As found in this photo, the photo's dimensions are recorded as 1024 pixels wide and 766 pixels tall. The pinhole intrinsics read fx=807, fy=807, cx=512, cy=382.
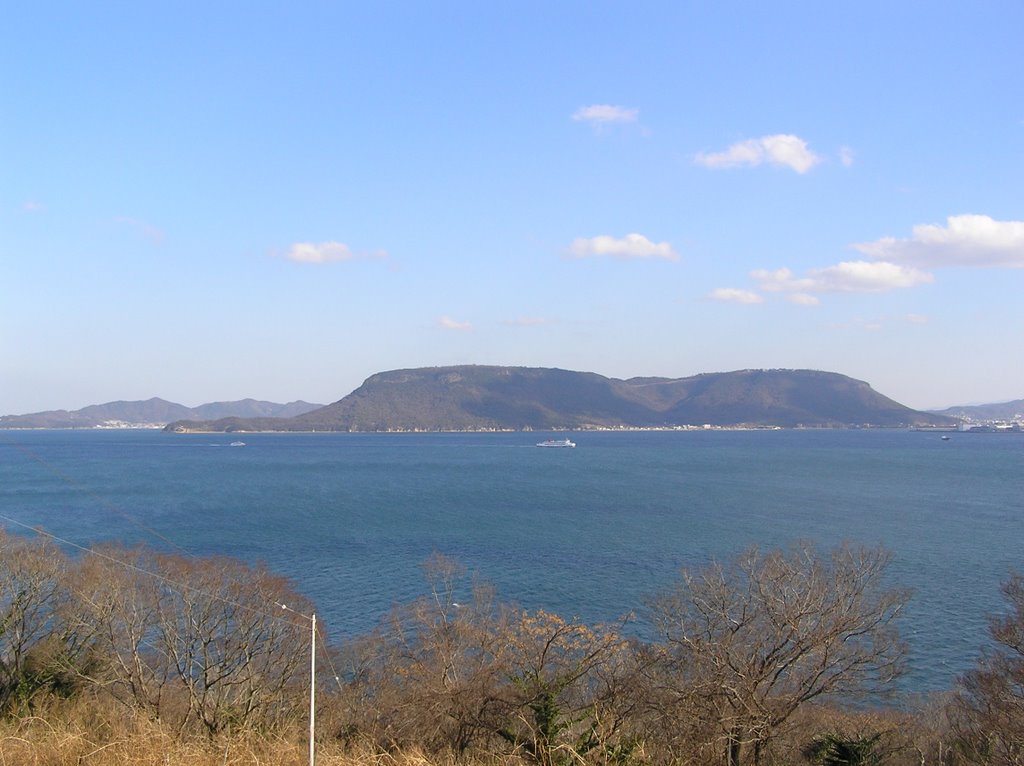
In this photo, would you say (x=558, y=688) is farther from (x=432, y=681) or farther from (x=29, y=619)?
(x=29, y=619)

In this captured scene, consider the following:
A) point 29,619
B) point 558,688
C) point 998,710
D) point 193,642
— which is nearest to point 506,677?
point 558,688

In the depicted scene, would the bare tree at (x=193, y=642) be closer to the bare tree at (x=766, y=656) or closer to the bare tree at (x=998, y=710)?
the bare tree at (x=766, y=656)

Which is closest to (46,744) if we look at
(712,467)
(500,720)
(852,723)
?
(500,720)

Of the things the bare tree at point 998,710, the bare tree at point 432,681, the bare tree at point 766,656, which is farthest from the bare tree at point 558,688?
the bare tree at point 998,710

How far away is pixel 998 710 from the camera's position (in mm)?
14211

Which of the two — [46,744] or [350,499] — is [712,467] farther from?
[46,744]

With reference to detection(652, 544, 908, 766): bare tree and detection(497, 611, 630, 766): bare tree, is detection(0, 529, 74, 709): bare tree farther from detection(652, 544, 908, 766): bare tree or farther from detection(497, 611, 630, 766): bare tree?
detection(652, 544, 908, 766): bare tree

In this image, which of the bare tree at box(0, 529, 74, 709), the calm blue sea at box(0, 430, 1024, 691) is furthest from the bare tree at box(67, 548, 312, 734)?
the calm blue sea at box(0, 430, 1024, 691)

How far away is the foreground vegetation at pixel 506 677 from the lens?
13.7 meters

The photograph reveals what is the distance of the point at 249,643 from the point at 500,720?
752cm

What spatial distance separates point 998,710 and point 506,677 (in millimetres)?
8925

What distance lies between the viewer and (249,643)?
739 inches

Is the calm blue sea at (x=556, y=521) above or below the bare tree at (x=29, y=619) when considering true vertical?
below

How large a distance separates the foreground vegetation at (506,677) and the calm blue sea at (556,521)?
16.6 feet
